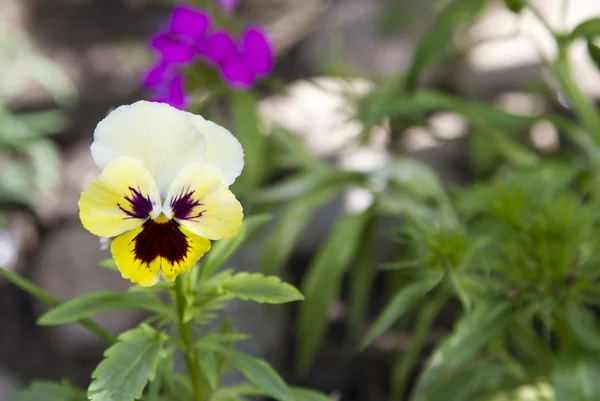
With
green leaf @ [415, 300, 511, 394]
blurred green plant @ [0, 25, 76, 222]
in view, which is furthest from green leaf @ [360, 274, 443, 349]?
blurred green plant @ [0, 25, 76, 222]

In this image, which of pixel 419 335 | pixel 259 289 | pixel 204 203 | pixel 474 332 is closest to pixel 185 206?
pixel 204 203

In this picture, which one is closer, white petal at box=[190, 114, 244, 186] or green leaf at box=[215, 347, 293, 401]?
white petal at box=[190, 114, 244, 186]

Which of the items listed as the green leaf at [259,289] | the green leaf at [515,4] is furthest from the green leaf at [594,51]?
the green leaf at [259,289]

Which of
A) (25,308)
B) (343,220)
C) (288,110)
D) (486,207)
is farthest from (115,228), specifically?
(288,110)

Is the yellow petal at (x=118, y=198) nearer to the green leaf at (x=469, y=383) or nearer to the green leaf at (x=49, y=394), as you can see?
the green leaf at (x=49, y=394)

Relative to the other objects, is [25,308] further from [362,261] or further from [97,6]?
[97,6]

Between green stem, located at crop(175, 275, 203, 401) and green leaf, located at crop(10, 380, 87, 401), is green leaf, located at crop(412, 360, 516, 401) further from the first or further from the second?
green leaf, located at crop(10, 380, 87, 401)
